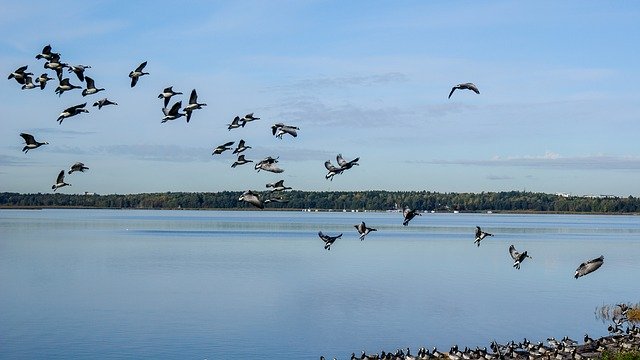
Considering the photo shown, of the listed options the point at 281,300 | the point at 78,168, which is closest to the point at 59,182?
the point at 78,168

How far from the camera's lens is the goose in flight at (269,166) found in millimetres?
21209

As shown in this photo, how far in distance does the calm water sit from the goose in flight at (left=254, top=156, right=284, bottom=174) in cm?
1560

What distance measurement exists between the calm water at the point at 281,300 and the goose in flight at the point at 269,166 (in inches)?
614

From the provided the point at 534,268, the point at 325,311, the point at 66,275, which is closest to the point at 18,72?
the point at 325,311

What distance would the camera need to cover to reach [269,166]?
2142 cm

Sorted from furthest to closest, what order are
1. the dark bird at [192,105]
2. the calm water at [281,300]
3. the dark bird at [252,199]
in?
the calm water at [281,300] < the dark bird at [192,105] < the dark bird at [252,199]

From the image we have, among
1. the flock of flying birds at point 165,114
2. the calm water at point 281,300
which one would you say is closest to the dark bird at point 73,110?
the flock of flying birds at point 165,114

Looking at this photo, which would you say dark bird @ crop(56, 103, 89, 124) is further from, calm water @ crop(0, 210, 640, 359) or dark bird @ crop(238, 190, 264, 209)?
calm water @ crop(0, 210, 640, 359)

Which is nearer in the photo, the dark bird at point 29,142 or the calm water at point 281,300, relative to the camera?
the dark bird at point 29,142

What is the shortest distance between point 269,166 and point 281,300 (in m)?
31.0

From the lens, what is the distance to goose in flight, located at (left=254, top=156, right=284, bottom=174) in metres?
21.2

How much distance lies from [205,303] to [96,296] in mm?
7210

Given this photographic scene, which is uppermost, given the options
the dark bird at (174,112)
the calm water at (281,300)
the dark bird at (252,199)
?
the dark bird at (174,112)

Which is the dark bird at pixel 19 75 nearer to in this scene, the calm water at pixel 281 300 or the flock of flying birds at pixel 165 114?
the flock of flying birds at pixel 165 114
